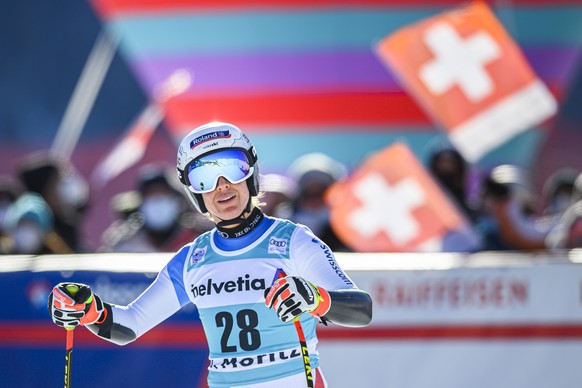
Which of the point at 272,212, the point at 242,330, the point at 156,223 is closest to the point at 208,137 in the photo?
the point at 242,330

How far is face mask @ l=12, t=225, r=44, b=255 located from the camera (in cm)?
789

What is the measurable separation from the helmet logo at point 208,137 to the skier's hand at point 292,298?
0.79m

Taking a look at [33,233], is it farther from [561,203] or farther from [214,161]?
[561,203]

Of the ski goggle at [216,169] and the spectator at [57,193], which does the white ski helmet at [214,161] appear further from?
the spectator at [57,193]

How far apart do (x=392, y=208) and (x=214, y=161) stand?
11.4 ft

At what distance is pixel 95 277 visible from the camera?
6746 millimetres

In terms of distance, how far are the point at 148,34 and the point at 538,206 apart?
11.8 feet

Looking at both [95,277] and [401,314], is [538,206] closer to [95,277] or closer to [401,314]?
[401,314]

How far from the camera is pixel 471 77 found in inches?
343

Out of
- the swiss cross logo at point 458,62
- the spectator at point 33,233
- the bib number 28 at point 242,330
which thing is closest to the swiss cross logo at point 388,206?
the swiss cross logo at point 458,62

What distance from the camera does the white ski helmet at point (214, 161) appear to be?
4832 millimetres

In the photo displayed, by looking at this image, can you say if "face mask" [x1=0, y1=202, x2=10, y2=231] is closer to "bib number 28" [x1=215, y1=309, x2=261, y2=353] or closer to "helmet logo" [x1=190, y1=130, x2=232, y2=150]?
"helmet logo" [x1=190, y1=130, x2=232, y2=150]

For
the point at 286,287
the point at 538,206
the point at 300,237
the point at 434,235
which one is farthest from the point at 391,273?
the point at 538,206

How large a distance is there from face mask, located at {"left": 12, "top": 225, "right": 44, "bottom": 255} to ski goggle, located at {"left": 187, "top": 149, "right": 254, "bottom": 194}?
3265 millimetres
